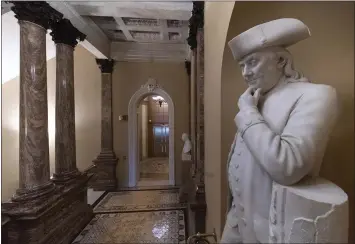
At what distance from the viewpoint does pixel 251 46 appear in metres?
0.79

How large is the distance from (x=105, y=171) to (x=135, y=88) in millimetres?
2333

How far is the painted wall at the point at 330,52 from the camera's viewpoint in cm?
110

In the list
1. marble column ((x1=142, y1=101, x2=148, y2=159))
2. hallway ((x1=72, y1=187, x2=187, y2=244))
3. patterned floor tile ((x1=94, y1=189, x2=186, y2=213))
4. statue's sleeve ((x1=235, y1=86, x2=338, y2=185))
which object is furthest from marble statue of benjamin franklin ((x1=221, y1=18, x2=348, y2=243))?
marble column ((x1=142, y1=101, x2=148, y2=159))

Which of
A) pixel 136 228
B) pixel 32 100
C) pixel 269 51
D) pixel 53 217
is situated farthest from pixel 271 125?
pixel 136 228

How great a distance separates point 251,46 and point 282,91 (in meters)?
0.18

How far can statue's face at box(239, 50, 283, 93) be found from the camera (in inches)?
31.1

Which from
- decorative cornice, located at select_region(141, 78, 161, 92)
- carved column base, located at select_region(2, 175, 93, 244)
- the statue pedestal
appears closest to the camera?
the statue pedestal

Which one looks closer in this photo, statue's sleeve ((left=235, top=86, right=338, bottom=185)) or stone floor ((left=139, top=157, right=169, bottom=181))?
statue's sleeve ((left=235, top=86, right=338, bottom=185))

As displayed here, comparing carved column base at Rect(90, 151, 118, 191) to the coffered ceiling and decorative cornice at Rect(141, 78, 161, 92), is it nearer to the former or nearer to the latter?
decorative cornice at Rect(141, 78, 161, 92)

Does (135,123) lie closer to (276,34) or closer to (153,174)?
(153,174)

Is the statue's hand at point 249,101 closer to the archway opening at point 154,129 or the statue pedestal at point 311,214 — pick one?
the statue pedestal at point 311,214

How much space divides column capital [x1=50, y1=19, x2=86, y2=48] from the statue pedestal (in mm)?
4040

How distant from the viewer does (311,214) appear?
62 cm

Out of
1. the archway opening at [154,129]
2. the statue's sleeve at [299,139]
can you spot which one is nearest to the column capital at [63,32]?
the statue's sleeve at [299,139]
